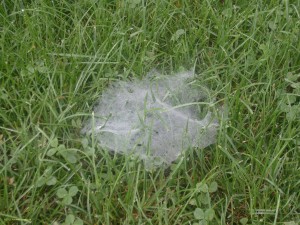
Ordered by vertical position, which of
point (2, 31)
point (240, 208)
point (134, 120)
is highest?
point (2, 31)

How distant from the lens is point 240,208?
2059 millimetres

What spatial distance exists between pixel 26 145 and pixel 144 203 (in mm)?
514

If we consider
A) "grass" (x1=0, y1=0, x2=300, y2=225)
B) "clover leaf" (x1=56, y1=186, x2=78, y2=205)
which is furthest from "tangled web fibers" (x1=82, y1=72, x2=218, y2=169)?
"clover leaf" (x1=56, y1=186, x2=78, y2=205)

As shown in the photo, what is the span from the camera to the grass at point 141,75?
2.02m

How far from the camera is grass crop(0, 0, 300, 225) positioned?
6.62ft

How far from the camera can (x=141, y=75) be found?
8.16 feet

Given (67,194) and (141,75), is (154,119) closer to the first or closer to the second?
(141,75)

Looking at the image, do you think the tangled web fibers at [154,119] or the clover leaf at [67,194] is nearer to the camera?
the clover leaf at [67,194]

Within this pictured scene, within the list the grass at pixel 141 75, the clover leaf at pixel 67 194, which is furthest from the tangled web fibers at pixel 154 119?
the clover leaf at pixel 67 194

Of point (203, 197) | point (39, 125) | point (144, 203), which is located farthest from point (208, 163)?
point (39, 125)

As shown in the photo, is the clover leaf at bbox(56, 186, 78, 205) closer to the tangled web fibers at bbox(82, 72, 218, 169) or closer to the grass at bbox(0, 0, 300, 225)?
the grass at bbox(0, 0, 300, 225)

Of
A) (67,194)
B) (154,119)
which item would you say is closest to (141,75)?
(154,119)

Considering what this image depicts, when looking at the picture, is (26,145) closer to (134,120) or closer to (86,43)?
(134,120)

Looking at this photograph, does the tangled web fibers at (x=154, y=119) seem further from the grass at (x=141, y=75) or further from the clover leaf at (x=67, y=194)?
the clover leaf at (x=67, y=194)
